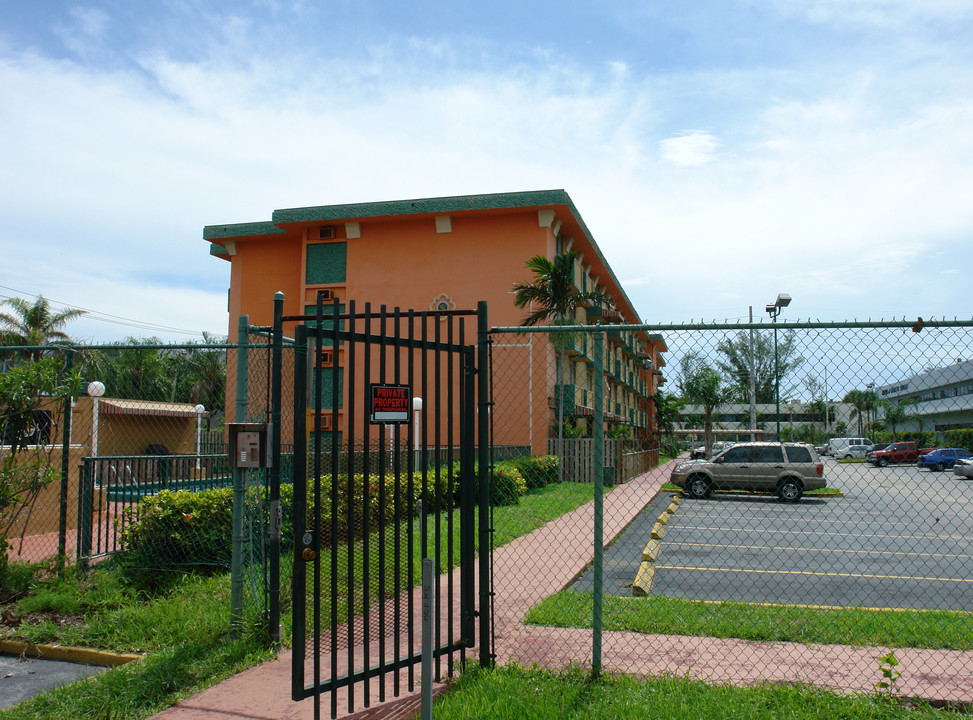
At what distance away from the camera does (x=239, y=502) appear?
6078 millimetres

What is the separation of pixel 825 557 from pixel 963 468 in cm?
458

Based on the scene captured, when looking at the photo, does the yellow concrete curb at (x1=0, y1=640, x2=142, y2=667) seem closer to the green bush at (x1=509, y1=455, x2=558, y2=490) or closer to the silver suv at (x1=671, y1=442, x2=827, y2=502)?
the silver suv at (x1=671, y1=442, x2=827, y2=502)

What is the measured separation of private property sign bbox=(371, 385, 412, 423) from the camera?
4.56 metres

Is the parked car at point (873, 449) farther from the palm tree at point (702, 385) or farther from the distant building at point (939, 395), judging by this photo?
the palm tree at point (702, 385)

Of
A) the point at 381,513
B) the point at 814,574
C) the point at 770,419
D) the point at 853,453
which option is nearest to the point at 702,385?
the point at 770,419

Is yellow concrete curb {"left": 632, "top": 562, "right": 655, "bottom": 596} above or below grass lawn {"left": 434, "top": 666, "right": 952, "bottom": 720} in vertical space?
below

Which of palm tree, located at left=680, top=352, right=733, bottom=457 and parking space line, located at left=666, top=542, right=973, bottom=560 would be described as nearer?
palm tree, located at left=680, top=352, right=733, bottom=457

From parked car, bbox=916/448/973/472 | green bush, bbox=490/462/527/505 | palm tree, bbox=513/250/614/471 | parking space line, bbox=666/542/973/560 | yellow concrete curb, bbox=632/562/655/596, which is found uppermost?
palm tree, bbox=513/250/614/471

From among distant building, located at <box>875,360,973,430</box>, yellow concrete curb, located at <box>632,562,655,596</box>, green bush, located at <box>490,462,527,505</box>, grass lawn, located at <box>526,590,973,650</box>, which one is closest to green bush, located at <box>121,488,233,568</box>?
grass lawn, located at <box>526,590,973,650</box>

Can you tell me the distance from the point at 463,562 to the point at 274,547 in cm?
142

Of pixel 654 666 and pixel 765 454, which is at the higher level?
pixel 765 454

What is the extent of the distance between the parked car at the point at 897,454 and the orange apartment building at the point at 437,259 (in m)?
14.5

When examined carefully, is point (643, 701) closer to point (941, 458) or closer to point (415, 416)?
point (941, 458)

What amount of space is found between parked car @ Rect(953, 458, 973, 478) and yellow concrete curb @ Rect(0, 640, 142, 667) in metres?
6.60
